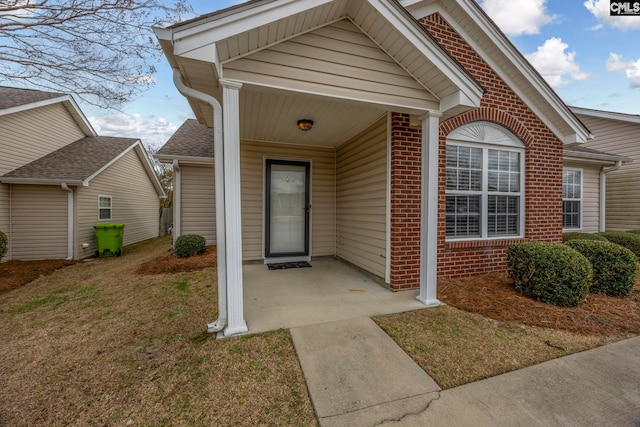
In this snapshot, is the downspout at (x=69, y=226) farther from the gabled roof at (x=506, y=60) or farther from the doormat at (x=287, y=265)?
the gabled roof at (x=506, y=60)

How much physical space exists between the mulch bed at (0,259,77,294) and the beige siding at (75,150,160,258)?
914 millimetres

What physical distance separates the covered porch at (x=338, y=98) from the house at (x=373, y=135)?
16 mm

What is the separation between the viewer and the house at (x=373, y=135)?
8.79 feet

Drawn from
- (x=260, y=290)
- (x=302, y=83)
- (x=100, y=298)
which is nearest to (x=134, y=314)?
(x=100, y=298)

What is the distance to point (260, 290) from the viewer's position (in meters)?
4.11

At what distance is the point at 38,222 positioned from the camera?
24.2ft

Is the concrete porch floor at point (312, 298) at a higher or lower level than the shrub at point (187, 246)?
lower

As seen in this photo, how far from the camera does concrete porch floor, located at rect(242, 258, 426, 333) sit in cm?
312

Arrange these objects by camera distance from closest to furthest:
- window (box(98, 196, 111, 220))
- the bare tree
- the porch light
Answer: the porch light < the bare tree < window (box(98, 196, 111, 220))

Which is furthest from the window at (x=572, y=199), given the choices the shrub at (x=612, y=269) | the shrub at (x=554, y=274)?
the shrub at (x=554, y=274)

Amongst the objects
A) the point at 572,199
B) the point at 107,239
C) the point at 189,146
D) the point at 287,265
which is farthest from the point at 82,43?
the point at 572,199

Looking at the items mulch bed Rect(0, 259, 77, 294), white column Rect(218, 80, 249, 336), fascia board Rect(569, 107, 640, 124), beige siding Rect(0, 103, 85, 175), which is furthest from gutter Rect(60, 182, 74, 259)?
fascia board Rect(569, 107, 640, 124)

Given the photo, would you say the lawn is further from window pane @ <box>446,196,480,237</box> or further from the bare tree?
the bare tree

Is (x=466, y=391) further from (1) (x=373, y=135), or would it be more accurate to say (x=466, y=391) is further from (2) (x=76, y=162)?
(2) (x=76, y=162)
